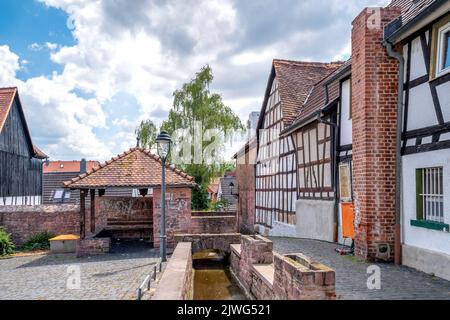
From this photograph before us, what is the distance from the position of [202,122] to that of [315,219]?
13657 millimetres

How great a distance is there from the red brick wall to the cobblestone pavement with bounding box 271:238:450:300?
5.41 metres

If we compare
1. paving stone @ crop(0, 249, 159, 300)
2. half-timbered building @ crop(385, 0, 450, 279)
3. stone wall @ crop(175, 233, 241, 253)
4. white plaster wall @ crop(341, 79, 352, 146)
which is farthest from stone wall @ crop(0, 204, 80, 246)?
half-timbered building @ crop(385, 0, 450, 279)

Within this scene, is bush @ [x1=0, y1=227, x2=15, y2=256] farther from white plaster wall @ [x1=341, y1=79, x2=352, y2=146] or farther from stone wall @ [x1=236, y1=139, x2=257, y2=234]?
stone wall @ [x1=236, y1=139, x2=257, y2=234]

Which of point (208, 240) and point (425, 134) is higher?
point (425, 134)

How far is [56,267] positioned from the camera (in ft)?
35.6

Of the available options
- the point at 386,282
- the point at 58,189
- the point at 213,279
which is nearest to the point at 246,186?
the point at 213,279

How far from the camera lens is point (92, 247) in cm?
1264

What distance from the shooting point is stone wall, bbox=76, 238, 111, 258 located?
1254 cm

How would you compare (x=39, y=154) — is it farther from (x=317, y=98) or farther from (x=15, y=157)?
(x=317, y=98)

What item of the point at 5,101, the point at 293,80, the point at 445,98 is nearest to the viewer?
the point at 445,98

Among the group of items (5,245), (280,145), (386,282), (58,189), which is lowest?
(5,245)

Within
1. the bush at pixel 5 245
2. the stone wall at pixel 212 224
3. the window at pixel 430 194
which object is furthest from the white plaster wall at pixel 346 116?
the bush at pixel 5 245

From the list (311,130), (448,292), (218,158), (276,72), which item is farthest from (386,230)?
(218,158)
